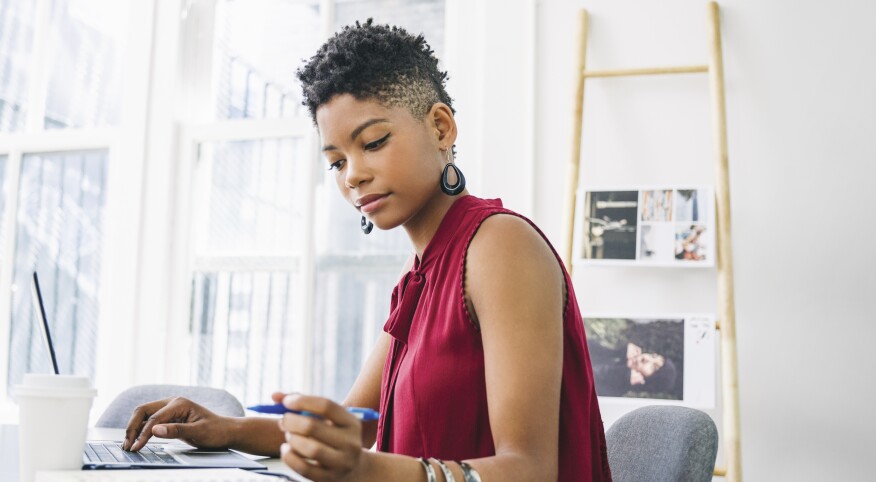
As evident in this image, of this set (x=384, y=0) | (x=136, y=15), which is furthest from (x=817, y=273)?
(x=136, y=15)

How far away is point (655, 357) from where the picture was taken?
7.67ft

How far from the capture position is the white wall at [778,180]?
2.25 m

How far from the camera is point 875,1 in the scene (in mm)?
2312

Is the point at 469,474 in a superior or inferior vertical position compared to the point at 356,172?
inferior

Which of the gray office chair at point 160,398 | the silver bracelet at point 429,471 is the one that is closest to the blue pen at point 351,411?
the silver bracelet at point 429,471

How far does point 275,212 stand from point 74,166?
109 cm

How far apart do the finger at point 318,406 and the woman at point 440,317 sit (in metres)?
0.07

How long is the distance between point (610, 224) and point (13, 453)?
164cm

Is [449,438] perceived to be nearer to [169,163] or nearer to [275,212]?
[275,212]

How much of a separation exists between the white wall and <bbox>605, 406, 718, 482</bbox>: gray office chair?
3.68 ft

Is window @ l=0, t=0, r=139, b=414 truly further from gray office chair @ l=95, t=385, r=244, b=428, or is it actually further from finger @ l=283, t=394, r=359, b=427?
finger @ l=283, t=394, r=359, b=427

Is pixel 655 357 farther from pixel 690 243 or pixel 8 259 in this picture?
pixel 8 259

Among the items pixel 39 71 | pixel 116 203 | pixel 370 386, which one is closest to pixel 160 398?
pixel 370 386

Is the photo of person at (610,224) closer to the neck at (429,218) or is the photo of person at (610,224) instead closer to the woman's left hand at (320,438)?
the neck at (429,218)
